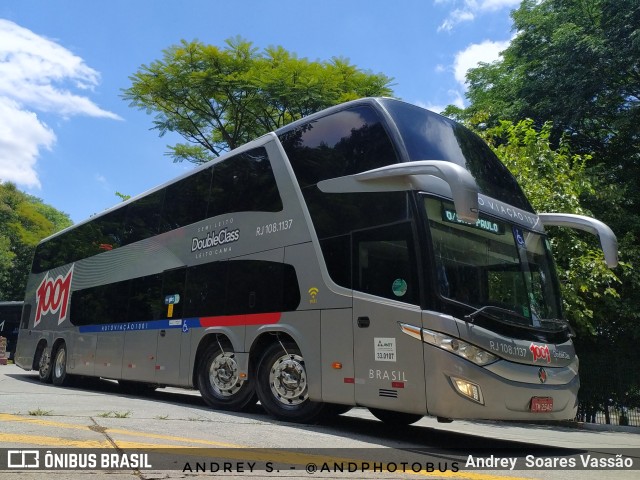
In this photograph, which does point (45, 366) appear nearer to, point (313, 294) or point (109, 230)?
point (109, 230)

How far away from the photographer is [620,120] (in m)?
17.0

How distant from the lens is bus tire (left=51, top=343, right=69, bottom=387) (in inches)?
590

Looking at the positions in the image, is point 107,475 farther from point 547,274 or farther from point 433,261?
point 547,274

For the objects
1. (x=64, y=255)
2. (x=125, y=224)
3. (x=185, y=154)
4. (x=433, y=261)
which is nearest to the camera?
(x=433, y=261)

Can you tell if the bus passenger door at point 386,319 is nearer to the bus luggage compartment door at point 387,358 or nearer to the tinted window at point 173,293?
the bus luggage compartment door at point 387,358

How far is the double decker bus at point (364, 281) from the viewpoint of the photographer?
648 centimetres

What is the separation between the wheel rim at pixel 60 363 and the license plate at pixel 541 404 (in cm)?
1224

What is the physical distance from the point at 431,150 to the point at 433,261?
5.65 feet

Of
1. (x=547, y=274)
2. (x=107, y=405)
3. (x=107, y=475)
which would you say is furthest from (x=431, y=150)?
(x=107, y=405)

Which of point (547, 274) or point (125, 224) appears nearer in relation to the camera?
point (547, 274)

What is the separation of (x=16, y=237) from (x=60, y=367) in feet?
120

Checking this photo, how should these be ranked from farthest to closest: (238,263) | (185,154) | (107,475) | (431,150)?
(185,154) < (238,263) < (431,150) < (107,475)

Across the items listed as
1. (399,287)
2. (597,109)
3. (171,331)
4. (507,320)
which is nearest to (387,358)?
(399,287)

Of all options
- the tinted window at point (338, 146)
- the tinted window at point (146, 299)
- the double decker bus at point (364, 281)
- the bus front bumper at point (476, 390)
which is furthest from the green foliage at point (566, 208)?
the tinted window at point (146, 299)
